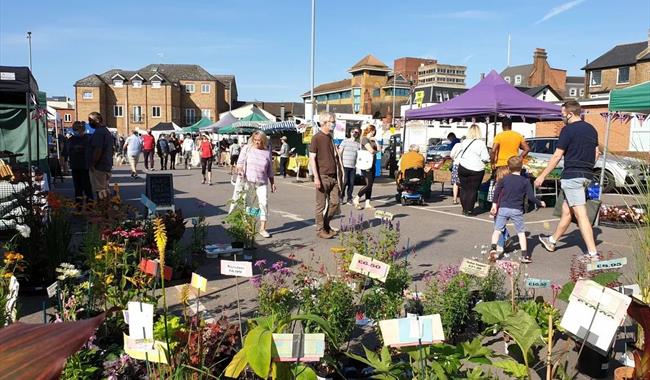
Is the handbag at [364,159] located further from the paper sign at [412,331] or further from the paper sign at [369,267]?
the paper sign at [412,331]

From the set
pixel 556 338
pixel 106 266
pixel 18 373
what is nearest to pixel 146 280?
pixel 106 266

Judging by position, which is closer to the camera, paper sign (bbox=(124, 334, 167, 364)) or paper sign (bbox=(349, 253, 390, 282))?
paper sign (bbox=(124, 334, 167, 364))

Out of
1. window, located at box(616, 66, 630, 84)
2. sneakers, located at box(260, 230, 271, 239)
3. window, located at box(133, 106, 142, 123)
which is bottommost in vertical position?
sneakers, located at box(260, 230, 271, 239)

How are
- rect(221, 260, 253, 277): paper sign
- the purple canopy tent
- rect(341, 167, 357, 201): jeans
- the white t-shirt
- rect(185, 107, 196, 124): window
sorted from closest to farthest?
rect(221, 260, 253, 277): paper sign
the white t-shirt
the purple canopy tent
rect(341, 167, 357, 201): jeans
rect(185, 107, 196, 124): window

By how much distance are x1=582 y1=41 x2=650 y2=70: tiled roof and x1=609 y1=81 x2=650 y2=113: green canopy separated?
47.6 m

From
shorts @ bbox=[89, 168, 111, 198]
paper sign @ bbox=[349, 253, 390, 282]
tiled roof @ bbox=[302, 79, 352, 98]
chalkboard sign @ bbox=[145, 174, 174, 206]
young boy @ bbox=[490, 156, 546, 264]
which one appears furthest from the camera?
tiled roof @ bbox=[302, 79, 352, 98]

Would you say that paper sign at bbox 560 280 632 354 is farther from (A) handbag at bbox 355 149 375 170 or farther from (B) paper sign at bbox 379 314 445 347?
(A) handbag at bbox 355 149 375 170

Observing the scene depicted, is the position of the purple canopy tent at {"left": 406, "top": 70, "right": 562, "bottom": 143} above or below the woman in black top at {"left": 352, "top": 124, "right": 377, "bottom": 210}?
above

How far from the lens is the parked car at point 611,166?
453cm

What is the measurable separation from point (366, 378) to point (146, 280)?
2040 mm

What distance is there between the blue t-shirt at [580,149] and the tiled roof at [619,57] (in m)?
52.3

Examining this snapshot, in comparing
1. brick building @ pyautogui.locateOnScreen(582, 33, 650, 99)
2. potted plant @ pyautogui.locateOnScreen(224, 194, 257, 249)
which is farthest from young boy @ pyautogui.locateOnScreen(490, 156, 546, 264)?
brick building @ pyautogui.locateOnScreen(582, 33, 650, 99)

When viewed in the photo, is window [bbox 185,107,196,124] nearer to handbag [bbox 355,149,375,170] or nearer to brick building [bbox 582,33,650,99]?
brick building [bbox 582,33,650,99]

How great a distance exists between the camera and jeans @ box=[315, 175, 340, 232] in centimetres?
811
